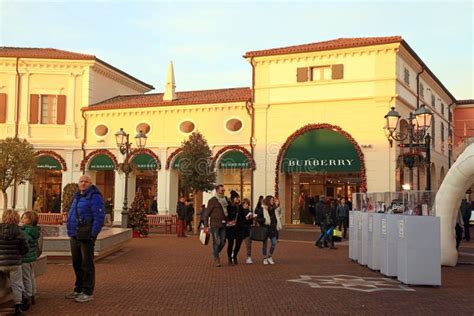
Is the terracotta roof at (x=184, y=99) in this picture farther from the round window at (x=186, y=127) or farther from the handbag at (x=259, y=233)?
the handbag at (x=259, y=233)

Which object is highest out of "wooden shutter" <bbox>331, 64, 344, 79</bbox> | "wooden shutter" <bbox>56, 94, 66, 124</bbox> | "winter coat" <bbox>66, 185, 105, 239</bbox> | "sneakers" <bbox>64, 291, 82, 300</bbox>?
Answer: "wooden shutter" <bbox>331, 64, 344, 79</bbox>

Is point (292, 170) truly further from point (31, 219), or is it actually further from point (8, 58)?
point (31, 219)

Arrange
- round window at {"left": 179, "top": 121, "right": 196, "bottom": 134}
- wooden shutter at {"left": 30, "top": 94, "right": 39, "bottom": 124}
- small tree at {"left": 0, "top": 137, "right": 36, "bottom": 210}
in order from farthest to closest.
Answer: wooden shutter at {"left": 30, "top": 94, "right": 39, "bottom": 124} < round window at {"left": 179, "top": 121, "right": 196, "bottom": 134} < small tree at {"left": 0, "top": 137, "right": 36, "bottom": 210}

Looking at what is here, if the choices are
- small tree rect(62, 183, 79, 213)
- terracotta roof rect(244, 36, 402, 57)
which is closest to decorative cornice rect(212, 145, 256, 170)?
terracotta roof rect(244, 36, 402, 57)

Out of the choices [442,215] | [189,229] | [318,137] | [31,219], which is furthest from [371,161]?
[31,219]

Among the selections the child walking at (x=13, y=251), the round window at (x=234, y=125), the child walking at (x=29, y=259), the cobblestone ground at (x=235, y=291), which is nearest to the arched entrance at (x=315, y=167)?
the round window at (x=234, y=125)

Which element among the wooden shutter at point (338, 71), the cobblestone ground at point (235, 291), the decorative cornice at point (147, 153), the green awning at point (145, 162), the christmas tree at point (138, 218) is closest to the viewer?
the cobblestone ground at point (235, 291)

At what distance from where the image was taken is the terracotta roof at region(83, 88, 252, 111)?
3029 cm

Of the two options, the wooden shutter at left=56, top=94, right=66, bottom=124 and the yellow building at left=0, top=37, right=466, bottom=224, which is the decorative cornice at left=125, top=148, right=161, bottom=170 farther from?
the wooden shutter at left=56, top=94, right=66, bottom=124

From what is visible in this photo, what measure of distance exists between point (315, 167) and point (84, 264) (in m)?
20.2

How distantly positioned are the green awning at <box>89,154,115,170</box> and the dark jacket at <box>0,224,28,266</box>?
2560 centimetres

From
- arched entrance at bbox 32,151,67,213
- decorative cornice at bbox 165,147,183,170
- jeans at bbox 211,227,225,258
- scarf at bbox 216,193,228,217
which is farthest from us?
arched entrance at bbox 32,151,67,213

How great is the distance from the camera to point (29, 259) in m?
7.70

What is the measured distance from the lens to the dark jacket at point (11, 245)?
7.17 metres
